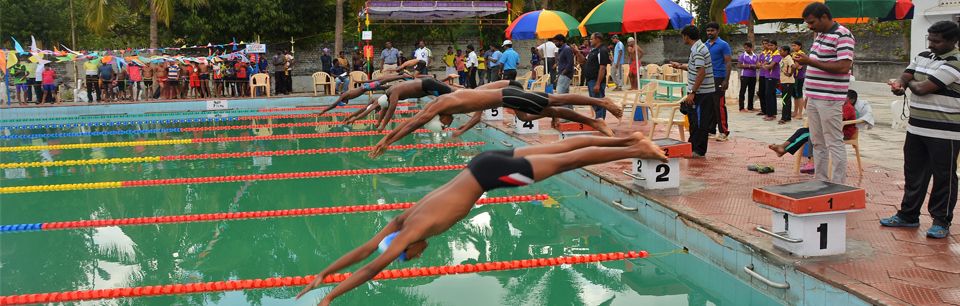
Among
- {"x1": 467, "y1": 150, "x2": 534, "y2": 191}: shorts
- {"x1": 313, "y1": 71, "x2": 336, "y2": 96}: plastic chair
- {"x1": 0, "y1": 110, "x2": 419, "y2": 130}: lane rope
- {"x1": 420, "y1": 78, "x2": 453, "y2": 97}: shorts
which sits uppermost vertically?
{"x1": 313, "y1": 71, "x2": 336, "y2": 96}: plastic chair

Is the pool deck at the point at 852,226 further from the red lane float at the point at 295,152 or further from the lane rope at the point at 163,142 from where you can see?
the lane rope at the point at 163,142

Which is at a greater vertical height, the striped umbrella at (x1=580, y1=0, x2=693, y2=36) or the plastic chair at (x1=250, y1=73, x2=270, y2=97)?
the striped umbrella at (x1=580, y1=0, x2=693, y2=36)

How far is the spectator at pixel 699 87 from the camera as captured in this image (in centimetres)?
859

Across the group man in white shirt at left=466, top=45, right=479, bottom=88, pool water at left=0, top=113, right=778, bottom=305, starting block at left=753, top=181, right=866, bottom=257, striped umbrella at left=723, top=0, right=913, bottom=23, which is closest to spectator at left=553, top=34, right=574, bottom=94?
pool water at left=0, top=113, right=778, bottom=305

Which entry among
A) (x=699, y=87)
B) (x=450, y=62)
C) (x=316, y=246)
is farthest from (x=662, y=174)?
(x=450, y=62)

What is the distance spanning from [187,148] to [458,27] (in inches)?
674

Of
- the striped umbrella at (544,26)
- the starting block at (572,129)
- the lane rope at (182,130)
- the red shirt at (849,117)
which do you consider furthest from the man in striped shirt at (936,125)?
the lane rope at (182,130)

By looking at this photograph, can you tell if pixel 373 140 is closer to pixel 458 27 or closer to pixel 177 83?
pixel 177 83

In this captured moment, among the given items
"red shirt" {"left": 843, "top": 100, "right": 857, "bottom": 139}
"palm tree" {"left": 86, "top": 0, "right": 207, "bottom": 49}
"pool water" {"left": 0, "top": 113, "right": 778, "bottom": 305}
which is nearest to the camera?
"pool water" {"left": 0, "top": 113, "right": 778, "bottom": 305}

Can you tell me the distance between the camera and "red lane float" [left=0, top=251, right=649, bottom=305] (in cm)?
555

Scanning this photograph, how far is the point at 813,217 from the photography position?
4.80 metres

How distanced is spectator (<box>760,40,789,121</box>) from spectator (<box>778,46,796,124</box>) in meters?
0.11

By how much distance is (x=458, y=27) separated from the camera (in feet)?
95.6

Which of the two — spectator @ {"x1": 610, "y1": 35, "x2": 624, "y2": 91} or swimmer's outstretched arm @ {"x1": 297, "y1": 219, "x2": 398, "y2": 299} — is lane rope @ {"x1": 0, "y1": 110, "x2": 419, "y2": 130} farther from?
swimmer's outstretched arm @ {"x1": 297, "y1": 219, "x2": 398, "y2": 299}
